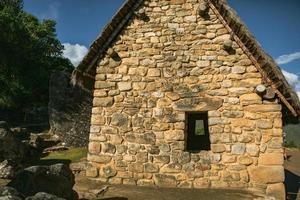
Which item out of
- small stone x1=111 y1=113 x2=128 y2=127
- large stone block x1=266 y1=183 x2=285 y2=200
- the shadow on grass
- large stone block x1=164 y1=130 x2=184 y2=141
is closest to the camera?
large stone block x1=266 y1=183 x2=285 y2=200

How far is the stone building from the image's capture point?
8.50 meters

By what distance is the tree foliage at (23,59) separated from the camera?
88.1ft

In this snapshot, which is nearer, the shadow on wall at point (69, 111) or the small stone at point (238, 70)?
the small stone at point (238, 70)

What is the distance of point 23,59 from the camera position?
2903 cm

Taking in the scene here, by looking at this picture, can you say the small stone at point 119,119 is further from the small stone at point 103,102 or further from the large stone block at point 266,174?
the large stone block at point 266,174

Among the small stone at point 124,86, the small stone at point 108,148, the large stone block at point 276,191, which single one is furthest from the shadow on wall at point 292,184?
the small stone at point 124,86

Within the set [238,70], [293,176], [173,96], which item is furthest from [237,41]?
[293,176]

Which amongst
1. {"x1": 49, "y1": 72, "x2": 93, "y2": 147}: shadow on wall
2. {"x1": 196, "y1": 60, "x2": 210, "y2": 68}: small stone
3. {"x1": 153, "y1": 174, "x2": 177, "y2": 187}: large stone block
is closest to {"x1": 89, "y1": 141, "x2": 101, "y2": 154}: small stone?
{"x1": 153, "y1": 174, "x2": 177, "y2": 187}: large stone block

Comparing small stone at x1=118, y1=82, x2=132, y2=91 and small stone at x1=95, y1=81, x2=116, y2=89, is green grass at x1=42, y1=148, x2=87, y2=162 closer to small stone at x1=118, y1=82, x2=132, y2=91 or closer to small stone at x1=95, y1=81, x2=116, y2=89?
small stone at x1=95, y1=81, x2=116, y2=89

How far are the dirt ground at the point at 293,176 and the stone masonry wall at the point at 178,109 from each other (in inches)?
79.0

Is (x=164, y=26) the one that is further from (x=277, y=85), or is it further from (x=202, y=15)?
(x=277, y=85)

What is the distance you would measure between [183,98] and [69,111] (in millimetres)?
14414

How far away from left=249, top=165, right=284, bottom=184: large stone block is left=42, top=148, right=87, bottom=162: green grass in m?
9.68

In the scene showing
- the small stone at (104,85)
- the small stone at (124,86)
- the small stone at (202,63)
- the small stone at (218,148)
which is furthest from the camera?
the small stone at (104,85)
